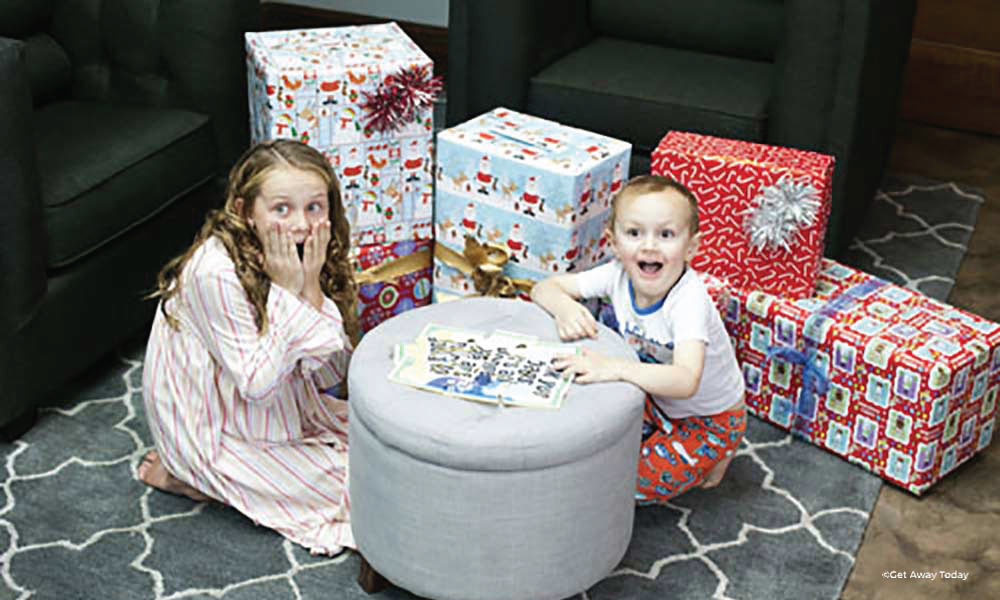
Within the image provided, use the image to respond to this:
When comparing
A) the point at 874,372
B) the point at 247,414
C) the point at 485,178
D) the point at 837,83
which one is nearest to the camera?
the point at 247,414

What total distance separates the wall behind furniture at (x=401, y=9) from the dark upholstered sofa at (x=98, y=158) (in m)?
1.59

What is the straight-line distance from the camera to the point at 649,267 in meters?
2.25

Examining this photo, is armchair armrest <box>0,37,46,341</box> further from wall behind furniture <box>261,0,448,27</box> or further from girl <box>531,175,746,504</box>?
wall behind furniture <box>261,0,448,27</box>

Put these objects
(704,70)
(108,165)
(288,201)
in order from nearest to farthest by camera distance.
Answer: (288,201) → (108,165) → (704,70)

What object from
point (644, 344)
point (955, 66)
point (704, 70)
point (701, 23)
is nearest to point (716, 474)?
point (644, 344)

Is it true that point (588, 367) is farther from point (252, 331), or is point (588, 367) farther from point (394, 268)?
point (394, 268)

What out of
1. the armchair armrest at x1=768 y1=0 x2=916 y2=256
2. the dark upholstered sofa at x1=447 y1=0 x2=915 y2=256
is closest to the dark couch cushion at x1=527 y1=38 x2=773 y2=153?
the dark upholstered sofa at x1=447 y1=0 x2=915 y2=256

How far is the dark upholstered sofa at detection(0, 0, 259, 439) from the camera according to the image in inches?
94.3

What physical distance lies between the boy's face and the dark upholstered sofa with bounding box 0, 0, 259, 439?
3.45 ft

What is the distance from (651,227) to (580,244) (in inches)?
13.1

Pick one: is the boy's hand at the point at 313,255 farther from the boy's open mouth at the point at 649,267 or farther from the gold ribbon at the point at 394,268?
the boy's open mouth at the point at 649,267

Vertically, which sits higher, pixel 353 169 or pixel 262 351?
pixel 353 169

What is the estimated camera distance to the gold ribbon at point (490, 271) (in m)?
2.55

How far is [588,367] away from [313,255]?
0.51 meters
